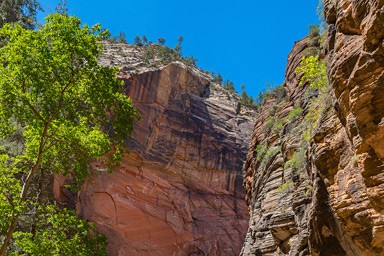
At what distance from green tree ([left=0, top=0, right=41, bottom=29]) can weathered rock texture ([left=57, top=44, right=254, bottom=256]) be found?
8951 mm

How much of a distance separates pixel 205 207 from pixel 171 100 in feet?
33.8

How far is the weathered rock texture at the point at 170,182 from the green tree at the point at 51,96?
21.5 m

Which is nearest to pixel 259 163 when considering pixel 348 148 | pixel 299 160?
pixel 299 160

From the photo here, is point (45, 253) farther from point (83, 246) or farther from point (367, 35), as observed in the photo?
point (367, 35)

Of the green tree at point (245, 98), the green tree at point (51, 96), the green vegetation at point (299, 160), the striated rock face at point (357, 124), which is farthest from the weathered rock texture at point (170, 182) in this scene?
the striated rock face at point (357, 124)

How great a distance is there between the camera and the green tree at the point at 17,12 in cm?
3077

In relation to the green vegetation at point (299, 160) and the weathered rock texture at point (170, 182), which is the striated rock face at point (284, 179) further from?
the weathered rock texture at point (170, 182)

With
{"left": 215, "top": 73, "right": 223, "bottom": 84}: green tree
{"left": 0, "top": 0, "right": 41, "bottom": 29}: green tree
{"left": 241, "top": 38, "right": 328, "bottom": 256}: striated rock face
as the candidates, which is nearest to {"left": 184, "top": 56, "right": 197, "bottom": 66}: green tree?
{"left": 215, "top": 73, "right": 223, "bottom": 84}: green tree

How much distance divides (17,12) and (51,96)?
26.1m

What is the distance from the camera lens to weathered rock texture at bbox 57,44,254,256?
3338 centimetres

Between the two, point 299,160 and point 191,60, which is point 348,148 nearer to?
point 299,160

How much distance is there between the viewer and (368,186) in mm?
7102

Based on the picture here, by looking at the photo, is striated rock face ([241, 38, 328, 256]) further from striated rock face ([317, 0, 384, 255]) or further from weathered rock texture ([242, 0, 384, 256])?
striated rock face ([317, 0, 384, 255])

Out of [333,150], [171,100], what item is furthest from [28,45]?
[171,100]
